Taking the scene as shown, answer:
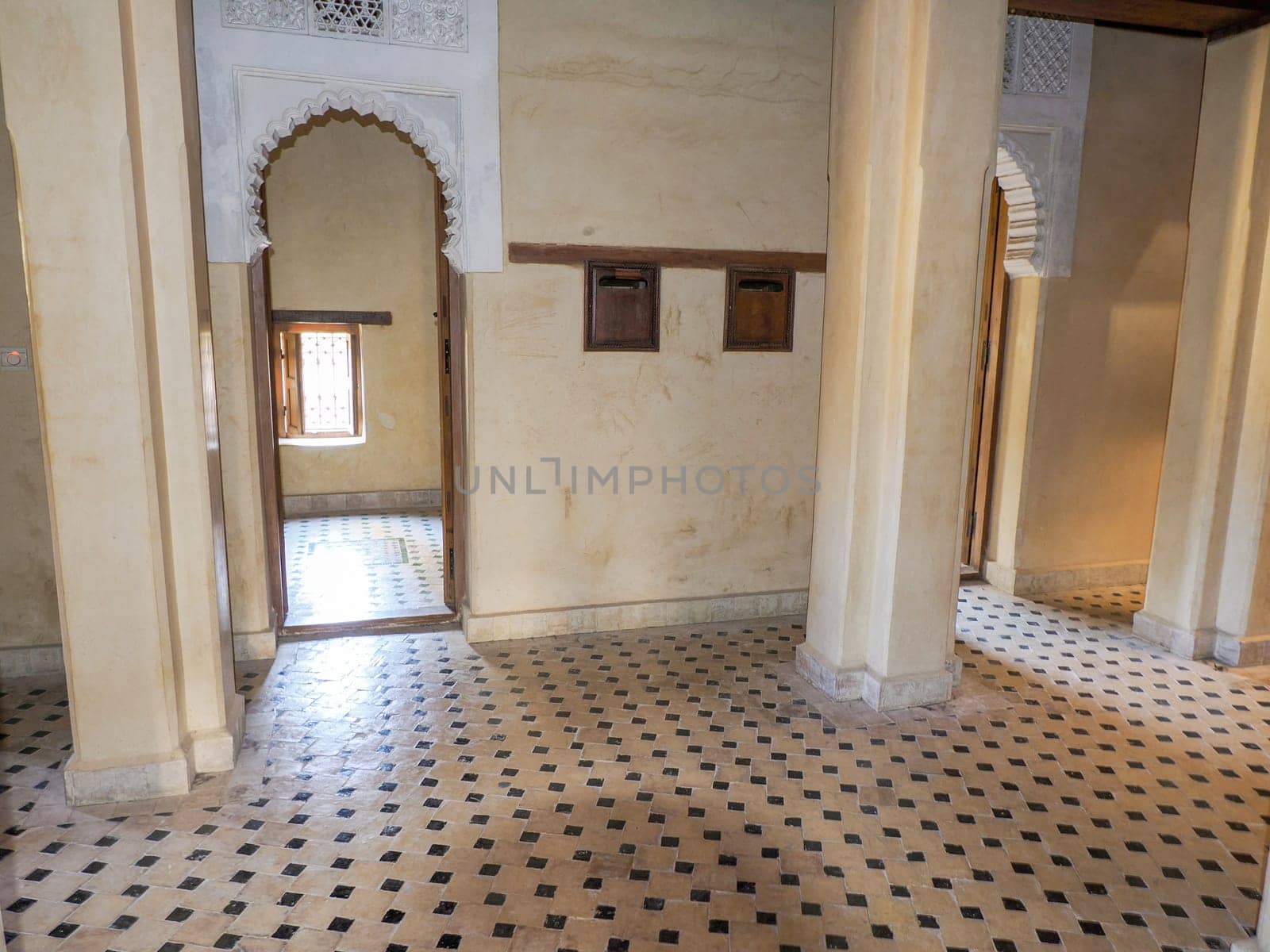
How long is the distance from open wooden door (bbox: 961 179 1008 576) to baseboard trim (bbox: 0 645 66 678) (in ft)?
21.7

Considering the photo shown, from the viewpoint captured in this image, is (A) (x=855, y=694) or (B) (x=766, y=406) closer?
(A) (x=855, y=694)

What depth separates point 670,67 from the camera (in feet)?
18.8

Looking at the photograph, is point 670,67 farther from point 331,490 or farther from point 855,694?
point 331,490

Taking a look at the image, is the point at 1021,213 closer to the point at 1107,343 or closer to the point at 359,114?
the point at 1107,343

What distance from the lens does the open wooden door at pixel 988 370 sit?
7141 mm

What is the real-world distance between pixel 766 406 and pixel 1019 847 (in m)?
3.38

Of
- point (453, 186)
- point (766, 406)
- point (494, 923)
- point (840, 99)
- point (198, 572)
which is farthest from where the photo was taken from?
point (766, 406)

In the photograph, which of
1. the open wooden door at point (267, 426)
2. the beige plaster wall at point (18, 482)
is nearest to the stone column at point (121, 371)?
the open wooden door at point (267, 426)

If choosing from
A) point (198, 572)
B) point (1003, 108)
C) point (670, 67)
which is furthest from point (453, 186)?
point (1003, 108)

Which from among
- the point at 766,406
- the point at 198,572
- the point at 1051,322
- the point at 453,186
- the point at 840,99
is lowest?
the point at 198,572

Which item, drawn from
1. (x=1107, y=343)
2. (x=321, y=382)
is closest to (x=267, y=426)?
(x=321, y=382)

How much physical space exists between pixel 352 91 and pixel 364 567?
403 centimetres

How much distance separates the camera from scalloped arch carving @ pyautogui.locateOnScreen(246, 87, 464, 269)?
5.12m

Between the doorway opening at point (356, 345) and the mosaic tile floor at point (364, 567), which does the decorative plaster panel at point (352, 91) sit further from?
the doorway opening at point (356, 345)
